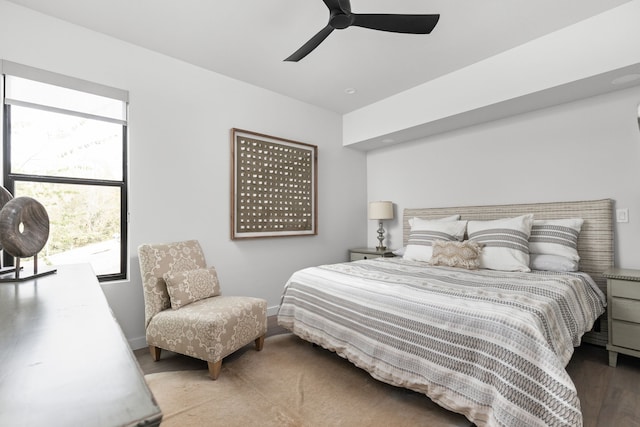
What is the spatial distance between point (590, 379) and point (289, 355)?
223cm

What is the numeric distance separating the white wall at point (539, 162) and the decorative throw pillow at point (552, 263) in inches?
20.9

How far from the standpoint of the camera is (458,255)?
9.52 feet

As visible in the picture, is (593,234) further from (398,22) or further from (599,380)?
(398,22)

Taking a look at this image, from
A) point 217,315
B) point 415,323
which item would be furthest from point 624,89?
point 217,315

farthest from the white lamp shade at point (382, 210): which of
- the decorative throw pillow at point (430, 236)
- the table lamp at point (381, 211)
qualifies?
the decorative throw pillow at point (430, 236)

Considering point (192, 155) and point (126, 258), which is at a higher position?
point (192, 155)

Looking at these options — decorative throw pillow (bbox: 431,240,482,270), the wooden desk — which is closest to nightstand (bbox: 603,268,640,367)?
decorative throw pillow (bbox: 431,240,482,270)

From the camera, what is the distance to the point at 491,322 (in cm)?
158

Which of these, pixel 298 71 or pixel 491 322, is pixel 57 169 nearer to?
pixel 298 71

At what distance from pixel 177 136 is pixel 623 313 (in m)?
4.04

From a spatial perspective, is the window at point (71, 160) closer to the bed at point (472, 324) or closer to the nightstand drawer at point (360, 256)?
the bed at point (472, 324)

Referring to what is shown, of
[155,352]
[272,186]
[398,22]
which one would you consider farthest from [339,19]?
[155,352]

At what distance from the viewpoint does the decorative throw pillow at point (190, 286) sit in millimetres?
2447

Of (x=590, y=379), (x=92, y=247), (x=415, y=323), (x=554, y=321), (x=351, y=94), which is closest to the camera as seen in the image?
(x=554, y=321)
